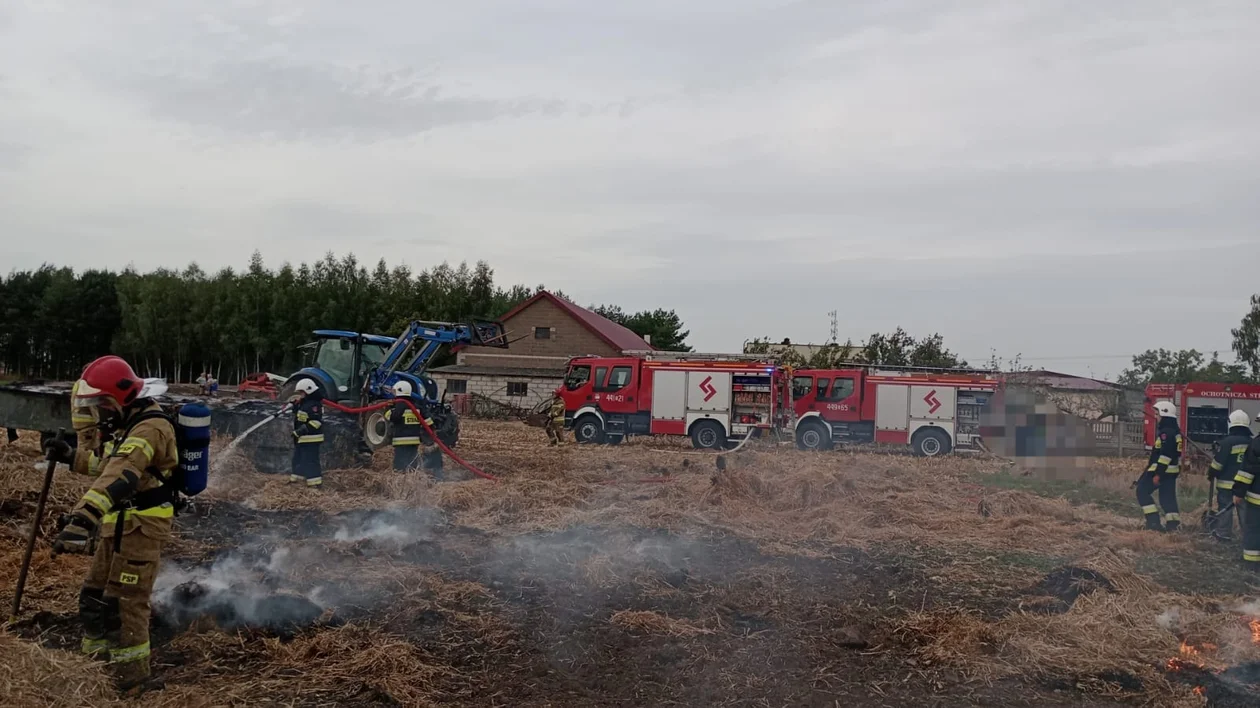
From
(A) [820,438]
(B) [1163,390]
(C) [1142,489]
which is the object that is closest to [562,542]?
(C) [1142,489]

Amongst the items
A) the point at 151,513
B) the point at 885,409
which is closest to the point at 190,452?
the point at 151,513

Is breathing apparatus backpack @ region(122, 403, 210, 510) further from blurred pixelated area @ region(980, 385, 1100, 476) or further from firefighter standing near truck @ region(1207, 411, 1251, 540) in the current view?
firefighter standing near truck @ region(1207, 411, 1251, 540)

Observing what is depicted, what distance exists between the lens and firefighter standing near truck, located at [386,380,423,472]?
472 inches

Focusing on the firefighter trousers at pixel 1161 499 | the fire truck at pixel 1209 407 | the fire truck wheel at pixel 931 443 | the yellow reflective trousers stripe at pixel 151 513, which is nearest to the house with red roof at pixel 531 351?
the fire truck wheel at pixel 931 443

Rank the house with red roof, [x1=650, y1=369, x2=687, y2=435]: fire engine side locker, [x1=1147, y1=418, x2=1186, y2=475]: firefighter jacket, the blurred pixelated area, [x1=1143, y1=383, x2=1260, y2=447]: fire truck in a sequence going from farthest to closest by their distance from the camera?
the house with red roof → [x1=1143, y1=383, x2=1260, y2=447]: fire truck → [x1=650, y1=369, x2=687, y2=435]: fire engine side locker → [x1=1147, y1=418, x2=1186, y2=475]: firefighter jacket → the blurred pixelated area

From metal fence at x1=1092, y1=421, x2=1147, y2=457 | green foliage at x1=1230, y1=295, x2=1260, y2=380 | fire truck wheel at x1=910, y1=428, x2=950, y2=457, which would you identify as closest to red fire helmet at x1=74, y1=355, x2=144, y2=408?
fire truck wheel at x1=910, y1=428, x2=950, y2=457

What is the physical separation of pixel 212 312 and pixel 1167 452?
164ft

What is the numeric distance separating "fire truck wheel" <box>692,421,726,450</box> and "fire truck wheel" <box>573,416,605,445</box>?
2.51 metres

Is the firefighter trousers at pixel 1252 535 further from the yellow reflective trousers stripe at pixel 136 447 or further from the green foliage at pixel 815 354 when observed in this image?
the green foliage at pixel 815 354

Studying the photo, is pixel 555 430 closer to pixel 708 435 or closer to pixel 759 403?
pixel 708 435

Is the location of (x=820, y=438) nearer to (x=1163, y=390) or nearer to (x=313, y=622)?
(x=1163, y=390)

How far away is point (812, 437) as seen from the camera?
2298 centimetres

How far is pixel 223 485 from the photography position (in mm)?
10766

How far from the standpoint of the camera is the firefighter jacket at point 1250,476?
8.49 m
